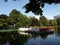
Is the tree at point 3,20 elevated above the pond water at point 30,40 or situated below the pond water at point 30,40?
above

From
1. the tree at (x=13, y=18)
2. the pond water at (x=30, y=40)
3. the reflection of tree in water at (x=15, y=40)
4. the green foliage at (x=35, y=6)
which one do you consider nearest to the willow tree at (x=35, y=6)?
the green foliage at (x=35, y=6)

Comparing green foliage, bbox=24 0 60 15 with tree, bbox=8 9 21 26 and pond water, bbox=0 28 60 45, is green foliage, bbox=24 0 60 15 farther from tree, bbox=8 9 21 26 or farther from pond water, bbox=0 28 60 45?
tree, bbox=8 9 21 26

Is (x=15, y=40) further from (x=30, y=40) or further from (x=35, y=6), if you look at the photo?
(x=35, y=6)

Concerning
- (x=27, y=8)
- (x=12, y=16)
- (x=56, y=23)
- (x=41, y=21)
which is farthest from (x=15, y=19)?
(x=27, y=8)

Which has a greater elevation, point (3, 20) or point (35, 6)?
point (35, 6)

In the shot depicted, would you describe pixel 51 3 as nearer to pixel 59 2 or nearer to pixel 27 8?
pixel 59 2

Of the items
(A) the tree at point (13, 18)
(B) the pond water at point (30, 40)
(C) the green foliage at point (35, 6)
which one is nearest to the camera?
(C) the green foliage at point (35, 6)

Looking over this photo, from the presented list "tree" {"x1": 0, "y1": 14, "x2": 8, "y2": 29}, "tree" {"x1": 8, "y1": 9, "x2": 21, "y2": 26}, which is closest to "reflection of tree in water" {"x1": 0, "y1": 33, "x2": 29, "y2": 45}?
"tree" {"x1": 0, "y1": 14, "x2": 8, "y2": 29}

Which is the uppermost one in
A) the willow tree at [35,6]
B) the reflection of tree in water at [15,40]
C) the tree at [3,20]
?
the willow tree at [35,6]

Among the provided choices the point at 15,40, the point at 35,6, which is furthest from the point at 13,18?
the point at 35,6

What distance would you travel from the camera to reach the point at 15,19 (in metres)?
38.0

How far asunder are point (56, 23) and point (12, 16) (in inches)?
1088

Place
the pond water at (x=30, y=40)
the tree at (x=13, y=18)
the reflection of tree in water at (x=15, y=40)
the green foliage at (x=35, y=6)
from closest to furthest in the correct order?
the green foliage at (x=35, y=6) < the pond water at (x=30, y=40) < the reflection of tree in water at (x=15, y=40) < the tree at (x=13, y=18)

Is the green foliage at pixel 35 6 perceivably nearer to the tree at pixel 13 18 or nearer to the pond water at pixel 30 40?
the pond water at pixel 30 40
